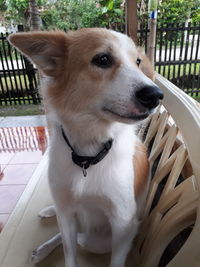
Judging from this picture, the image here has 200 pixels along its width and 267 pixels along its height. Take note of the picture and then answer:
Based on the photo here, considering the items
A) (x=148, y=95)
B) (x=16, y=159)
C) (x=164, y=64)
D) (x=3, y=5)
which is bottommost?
(x=16, y=159)

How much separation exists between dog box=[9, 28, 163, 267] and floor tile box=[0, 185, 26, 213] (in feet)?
2.86

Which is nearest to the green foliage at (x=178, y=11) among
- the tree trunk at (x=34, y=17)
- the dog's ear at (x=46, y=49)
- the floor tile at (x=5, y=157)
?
the tree trunk at (x=34, y=17)

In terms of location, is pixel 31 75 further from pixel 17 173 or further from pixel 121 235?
pixel 121 235

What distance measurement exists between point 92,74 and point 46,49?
22cm

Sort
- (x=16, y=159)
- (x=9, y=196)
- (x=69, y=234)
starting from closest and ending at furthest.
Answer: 1. (x=69, y=234)
2. (x=9, y=196)
3. (x=16, y=159)

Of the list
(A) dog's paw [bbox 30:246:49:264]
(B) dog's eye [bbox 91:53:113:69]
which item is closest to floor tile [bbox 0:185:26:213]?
(A) dog's paw [bbox 30:246:49:264]

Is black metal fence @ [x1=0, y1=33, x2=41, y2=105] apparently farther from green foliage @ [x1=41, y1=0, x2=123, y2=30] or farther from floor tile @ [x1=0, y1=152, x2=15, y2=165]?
floor tile @ [x1=0, y1=152, x2=15, y2=165]

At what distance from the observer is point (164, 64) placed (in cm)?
376

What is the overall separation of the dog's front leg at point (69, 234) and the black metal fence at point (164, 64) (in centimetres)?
278

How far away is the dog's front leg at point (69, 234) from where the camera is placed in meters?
0.96

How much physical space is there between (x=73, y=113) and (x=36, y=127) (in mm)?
2270

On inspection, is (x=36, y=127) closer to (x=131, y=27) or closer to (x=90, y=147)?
(x=131, y=27)

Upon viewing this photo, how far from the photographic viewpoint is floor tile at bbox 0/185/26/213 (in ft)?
5.57

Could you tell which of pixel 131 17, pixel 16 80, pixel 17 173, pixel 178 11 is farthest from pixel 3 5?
pixel 17 173
